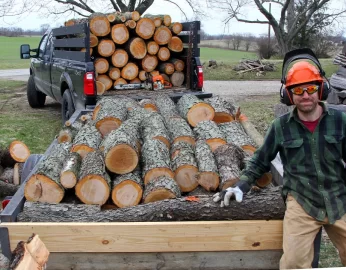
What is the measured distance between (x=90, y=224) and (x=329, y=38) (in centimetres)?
3266

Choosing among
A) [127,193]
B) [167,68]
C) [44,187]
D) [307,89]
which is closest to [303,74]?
[307,89]

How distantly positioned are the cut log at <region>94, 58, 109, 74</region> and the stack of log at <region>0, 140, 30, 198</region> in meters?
1.88

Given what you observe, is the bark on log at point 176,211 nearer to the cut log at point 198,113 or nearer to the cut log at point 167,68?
the cut log at point 198,113

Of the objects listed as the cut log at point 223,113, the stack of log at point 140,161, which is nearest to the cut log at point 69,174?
the stack of log at point 140,161

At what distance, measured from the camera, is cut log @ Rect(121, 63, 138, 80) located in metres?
7.23

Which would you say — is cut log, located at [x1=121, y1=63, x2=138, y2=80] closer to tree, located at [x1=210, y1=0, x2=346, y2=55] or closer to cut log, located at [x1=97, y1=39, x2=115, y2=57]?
cut log, located at [x1=97, y1=39, x2=115, y2=57]

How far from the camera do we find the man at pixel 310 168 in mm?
2744

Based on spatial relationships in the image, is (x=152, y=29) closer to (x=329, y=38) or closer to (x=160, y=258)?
(x=160, y=258)

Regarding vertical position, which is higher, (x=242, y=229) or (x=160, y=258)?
(x=242, y=229)

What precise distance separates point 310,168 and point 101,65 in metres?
4.94

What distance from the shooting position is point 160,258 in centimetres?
298

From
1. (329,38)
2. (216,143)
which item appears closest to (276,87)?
(216,143)

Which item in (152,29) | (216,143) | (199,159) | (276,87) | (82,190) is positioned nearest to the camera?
(82,190)

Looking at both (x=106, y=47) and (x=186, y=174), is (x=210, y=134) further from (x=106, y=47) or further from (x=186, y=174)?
(x=106, y=47)
